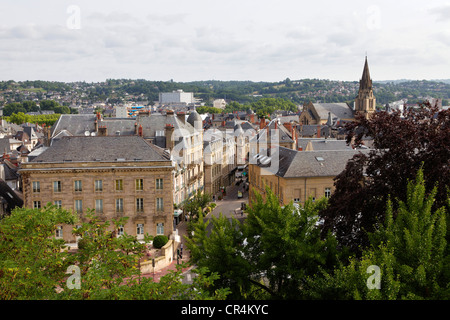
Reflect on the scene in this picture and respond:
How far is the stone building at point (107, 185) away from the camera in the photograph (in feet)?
158

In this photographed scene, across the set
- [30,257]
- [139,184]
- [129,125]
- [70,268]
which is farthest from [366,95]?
[30,257]

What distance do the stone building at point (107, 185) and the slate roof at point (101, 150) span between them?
0.10m

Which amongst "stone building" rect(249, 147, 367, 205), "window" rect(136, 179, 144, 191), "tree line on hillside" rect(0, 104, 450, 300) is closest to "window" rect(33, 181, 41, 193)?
"window" rect(136, 179, 144, 191)

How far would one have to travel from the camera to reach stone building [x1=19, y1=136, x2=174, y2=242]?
Answer: 1896 inches

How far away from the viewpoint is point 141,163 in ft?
159

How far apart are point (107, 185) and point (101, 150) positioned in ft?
13.5

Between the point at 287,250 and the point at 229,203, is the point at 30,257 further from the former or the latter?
the point at 229,203

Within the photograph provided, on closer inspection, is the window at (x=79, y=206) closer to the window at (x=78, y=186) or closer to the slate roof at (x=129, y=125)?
the window at (x=78, y=186)

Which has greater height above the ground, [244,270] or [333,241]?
[333,241]

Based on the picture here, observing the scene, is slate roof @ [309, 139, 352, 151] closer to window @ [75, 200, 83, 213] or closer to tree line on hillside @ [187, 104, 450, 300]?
window @ [75, 200, 83, 213]

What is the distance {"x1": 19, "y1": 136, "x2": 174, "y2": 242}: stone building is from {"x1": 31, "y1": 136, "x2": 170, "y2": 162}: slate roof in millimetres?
100
